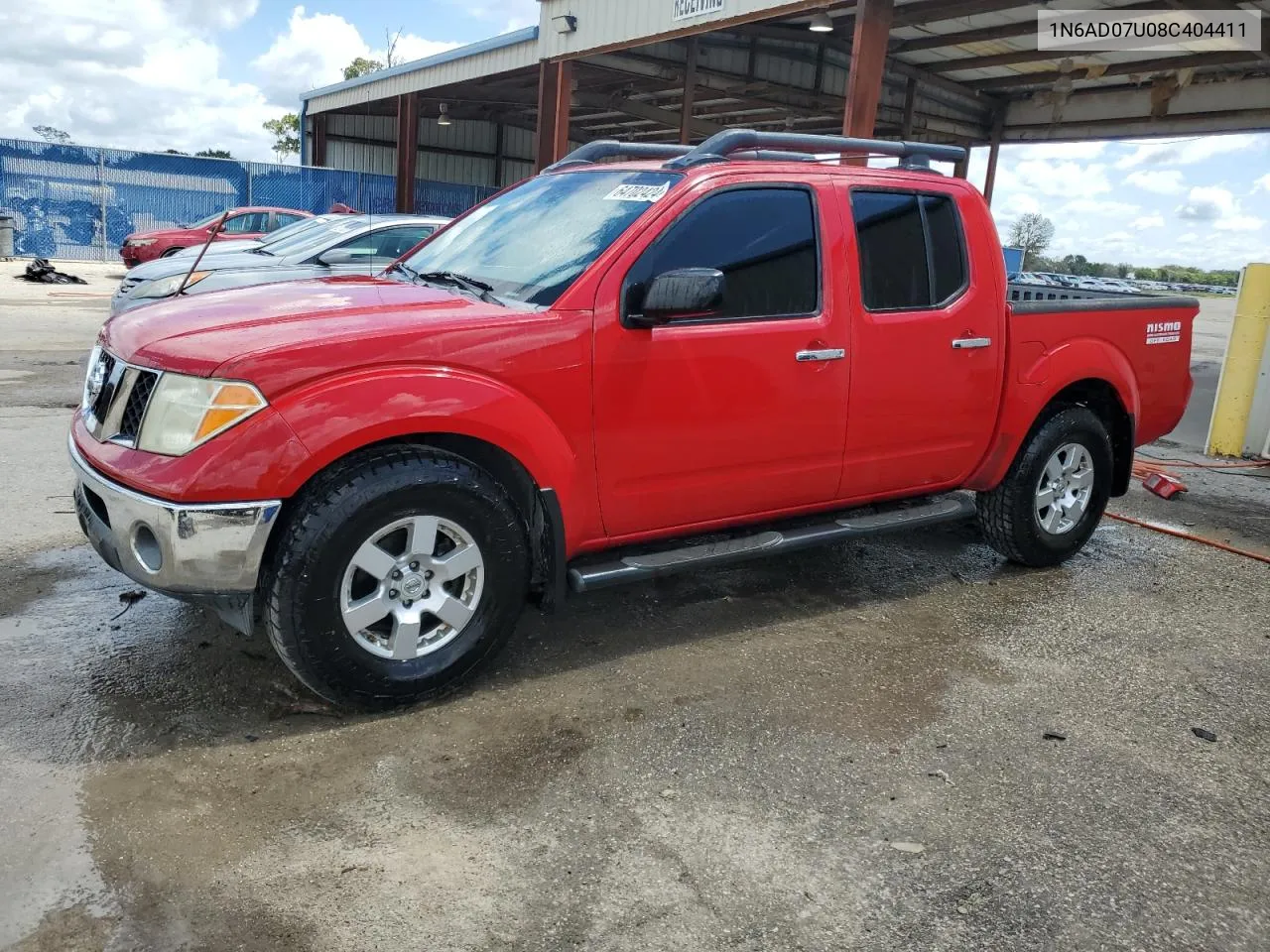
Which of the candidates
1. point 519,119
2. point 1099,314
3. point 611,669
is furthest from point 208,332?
point 519,119

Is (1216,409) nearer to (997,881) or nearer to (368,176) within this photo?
(997,881)

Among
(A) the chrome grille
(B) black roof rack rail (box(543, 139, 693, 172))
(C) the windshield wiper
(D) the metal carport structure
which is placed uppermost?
(D) the metal carport structure

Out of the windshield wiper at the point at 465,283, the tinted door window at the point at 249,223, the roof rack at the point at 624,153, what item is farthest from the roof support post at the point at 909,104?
the windshield wiper at the point at 465,283

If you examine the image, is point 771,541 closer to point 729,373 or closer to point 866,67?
point 729,373

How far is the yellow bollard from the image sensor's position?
319 inches

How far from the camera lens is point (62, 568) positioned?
4383 millimetres

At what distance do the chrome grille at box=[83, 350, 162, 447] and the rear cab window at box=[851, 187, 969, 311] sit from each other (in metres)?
2.70

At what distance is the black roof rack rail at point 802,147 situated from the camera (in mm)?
3973

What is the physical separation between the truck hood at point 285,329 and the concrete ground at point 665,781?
1132 millimetres

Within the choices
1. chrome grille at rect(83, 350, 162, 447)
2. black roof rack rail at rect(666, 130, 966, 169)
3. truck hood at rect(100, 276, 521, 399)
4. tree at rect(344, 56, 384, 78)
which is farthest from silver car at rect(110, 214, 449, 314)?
tree at rect(344, 56, 384, 78)

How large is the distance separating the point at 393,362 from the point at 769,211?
1.67m

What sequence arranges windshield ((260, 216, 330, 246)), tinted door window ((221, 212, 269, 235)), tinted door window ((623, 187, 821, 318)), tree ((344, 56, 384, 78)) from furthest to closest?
tree ((344, 56, 384, 78))
tinted door window ((221, 212, 269, 235))
windshield ((260, 216, 330, 246))
tinted door window ((623, 187, 821, 318))

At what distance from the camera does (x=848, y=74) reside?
14.8m

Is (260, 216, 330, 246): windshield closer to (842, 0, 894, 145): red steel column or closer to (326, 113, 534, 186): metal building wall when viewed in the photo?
(842, 0, 894, 145): red steel column
